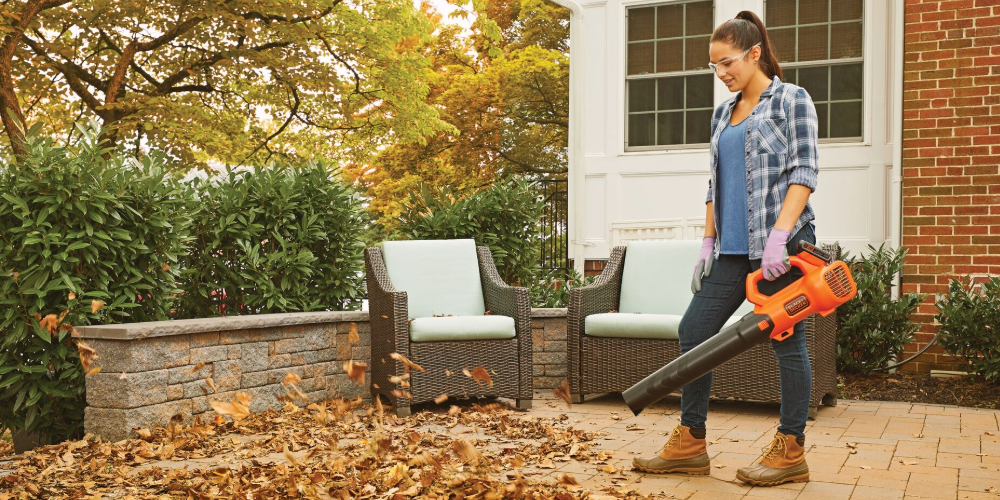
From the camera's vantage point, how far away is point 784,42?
7.49 metres

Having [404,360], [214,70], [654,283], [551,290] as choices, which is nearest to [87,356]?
[404,360]

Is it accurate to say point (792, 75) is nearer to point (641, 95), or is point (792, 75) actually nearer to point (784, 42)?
point (784, 42)

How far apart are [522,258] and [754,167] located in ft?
11.3

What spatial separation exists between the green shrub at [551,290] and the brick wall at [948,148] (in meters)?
2.39

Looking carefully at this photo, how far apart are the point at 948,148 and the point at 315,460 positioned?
5.13 m

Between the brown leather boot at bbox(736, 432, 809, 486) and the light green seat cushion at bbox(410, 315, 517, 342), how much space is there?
2068 mm

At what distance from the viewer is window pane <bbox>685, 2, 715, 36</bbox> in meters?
7.71

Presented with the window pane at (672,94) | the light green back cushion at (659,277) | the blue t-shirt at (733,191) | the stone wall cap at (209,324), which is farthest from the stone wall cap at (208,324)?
the window pane at (672,94)

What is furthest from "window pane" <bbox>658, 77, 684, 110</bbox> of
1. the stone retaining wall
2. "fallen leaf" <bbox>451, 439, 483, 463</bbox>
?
"fallen leaf" <bbox>451, 439, 483, 463</bbox>

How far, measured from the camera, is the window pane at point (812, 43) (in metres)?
7.35

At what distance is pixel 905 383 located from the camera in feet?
20.0

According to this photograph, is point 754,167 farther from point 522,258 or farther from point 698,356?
point 522,258

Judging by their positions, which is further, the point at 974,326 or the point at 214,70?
the point at 214,70

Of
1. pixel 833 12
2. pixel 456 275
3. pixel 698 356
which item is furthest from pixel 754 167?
pixel 833 12
